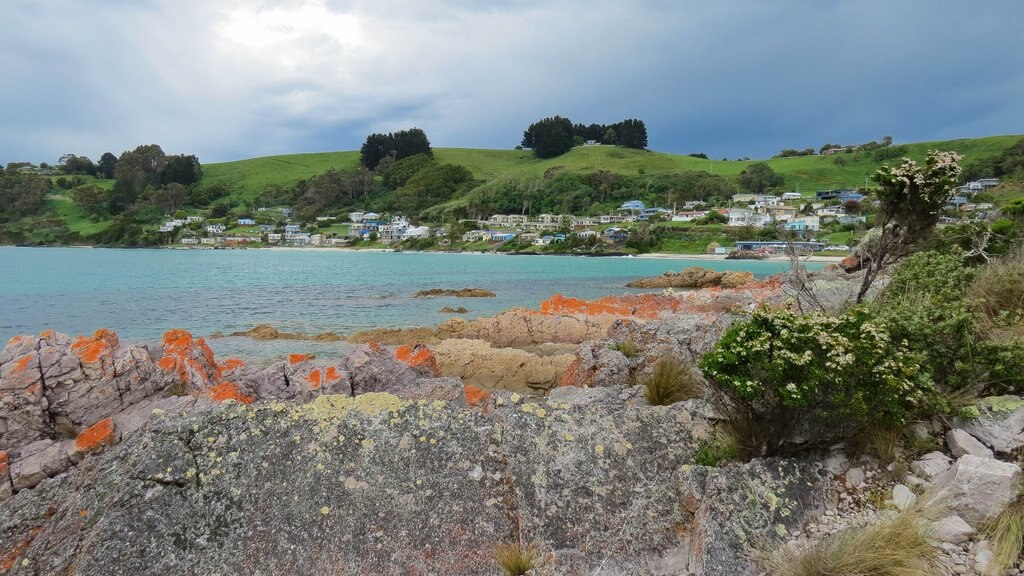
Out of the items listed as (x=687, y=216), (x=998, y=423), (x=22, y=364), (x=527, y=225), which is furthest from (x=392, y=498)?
(x=527, y=225)

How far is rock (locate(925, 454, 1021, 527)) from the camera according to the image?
11.9 ft

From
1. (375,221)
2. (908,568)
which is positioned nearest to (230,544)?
(908,568)

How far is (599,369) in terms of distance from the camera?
934cm

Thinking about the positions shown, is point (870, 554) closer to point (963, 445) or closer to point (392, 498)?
point (963, 445)

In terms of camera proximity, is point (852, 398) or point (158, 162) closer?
point (852, 398)

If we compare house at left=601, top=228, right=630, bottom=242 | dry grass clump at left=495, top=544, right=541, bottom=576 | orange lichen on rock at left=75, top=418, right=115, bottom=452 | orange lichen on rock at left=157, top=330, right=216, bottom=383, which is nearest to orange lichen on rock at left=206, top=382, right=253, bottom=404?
orange lichen on rock at left=157, top=330, right=216, bottom=383

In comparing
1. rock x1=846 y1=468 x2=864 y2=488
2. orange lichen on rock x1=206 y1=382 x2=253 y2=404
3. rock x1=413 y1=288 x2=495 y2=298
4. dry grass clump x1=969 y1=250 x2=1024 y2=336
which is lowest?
rock x1=413 y1=288 x2=495 y2=298

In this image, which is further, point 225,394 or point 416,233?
point 416,233

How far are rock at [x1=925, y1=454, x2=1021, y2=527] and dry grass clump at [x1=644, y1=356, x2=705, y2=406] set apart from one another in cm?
269

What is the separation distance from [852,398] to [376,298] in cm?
3475

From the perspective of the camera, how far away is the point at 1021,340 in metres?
4.96

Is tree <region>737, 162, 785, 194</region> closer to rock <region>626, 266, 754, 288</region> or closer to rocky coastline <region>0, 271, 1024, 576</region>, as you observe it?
rock <region>626, 266, 754, 288</region>

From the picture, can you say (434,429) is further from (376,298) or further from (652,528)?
(376,298)

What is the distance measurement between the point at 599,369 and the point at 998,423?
5548 millimetres
